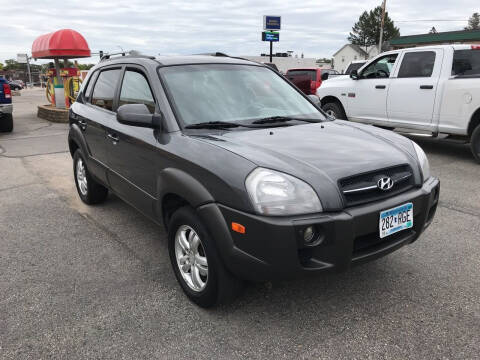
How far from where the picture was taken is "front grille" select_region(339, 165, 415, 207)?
2289 mm

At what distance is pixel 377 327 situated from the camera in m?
2.48

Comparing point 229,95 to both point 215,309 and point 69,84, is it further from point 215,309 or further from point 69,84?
point 69,84

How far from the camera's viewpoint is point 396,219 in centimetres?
243

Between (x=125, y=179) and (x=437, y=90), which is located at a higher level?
(x=437, y=90)

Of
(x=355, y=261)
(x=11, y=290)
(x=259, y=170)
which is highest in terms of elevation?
(x=259, y=170)

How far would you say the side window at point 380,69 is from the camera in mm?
7809

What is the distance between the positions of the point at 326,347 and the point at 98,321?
1.44m

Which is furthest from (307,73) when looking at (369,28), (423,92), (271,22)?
(369,28)

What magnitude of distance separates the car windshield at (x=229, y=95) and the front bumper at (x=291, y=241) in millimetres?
932

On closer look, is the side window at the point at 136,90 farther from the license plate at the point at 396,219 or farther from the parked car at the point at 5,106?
the parked car at the point at 5,106

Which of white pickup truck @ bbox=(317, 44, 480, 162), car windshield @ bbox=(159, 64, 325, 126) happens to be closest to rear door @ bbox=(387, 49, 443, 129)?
white pickup truck @ bbox=(317, 44, 480, 162)

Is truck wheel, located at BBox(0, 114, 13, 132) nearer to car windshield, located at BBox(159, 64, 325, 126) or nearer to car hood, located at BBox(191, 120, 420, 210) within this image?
car windshield, located at BBox(159, 64, 325, 126)

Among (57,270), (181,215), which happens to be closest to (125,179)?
(57,270)

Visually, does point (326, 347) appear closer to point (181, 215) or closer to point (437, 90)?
point (181, 215)
